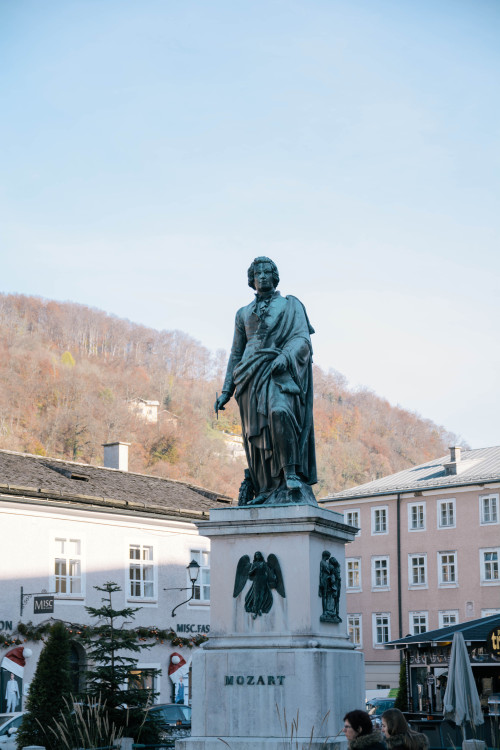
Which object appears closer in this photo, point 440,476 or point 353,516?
point 440,476

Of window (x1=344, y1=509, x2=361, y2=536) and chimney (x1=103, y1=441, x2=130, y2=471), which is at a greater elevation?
chimney (x1=103, y1=441, x2=130, y2=471)

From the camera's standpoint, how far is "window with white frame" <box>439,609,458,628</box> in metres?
50.9

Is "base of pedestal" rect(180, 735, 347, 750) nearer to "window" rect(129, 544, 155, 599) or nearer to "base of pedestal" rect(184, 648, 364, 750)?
"base of pedestal" rect(184, 648, 364, 750)

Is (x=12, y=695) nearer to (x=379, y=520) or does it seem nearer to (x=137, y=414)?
(x=379, y=520)

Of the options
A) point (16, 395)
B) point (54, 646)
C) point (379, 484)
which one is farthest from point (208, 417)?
point (54, 646)

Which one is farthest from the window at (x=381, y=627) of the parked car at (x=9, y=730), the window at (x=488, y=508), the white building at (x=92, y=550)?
the parked car at (x=9, y=730)

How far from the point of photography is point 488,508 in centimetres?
5119

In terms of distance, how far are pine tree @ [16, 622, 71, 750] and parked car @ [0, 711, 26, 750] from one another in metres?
6.98

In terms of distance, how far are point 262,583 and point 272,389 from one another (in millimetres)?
1846

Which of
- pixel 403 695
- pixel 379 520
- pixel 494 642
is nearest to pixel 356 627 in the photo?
pixel 379 520

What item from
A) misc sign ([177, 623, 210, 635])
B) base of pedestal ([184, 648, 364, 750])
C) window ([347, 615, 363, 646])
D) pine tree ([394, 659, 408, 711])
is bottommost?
pine tree ([394, 659, 408, 711])

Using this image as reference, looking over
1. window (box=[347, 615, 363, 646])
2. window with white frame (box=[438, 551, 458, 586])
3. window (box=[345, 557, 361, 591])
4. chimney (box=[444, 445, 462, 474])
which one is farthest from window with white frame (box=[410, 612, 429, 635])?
chimney (box=[444, 445, 462, 474])

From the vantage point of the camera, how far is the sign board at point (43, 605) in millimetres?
28438

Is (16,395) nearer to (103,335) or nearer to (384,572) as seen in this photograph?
(103,335)
